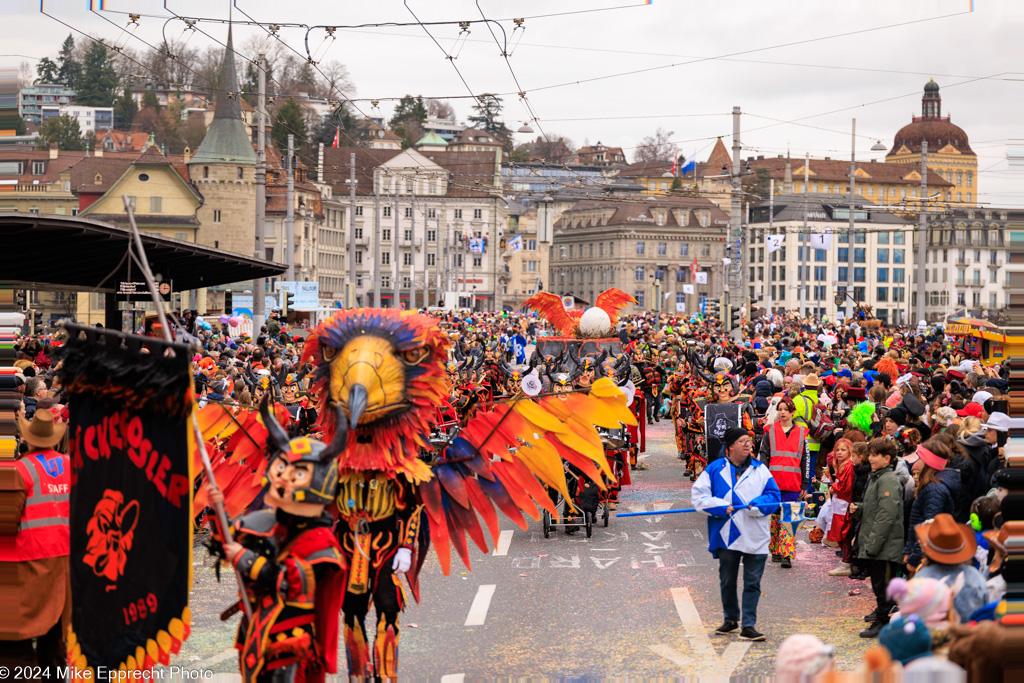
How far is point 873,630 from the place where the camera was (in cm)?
895

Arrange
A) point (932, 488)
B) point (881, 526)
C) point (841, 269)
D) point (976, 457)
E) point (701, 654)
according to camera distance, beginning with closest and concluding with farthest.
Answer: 1. point (701, 654)
2. point (932, 488)
3. point (881, 526)
4. point (976, 457)
5. point (841, 269)

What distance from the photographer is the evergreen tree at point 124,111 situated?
102312mm

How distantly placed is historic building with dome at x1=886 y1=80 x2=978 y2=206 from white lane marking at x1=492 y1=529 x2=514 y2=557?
48.3 meters

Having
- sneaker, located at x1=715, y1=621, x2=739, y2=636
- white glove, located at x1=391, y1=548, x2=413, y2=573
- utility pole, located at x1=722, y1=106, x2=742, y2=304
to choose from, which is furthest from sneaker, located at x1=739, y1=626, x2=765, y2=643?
utility pole, located at x1=722, y1=106, x2=742, y2=304

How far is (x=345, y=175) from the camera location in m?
97.6

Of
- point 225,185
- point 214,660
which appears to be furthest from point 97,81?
point 214,660

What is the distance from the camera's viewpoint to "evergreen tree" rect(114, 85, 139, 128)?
10231 centimetres

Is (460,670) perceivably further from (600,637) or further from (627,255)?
(627,255)

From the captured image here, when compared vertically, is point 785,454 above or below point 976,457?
below

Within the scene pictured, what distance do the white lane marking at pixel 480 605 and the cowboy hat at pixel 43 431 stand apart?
3567 millimetres

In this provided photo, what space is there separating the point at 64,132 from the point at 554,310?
7659cm

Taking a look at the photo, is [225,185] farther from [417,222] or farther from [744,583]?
[744,583]

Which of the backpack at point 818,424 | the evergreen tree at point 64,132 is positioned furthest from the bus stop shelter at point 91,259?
the evergreen tree at point 64,132

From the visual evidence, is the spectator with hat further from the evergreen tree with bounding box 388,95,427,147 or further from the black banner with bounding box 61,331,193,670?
the evergreen tree with bounding box 388,95,427,147
